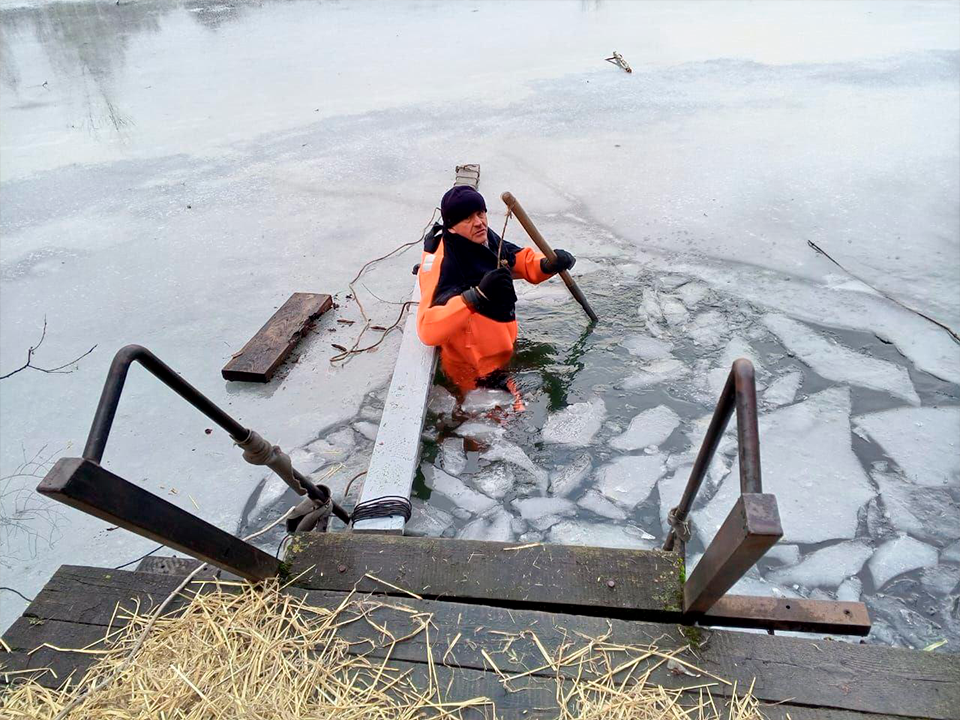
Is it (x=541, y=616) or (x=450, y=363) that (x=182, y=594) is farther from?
(x=450, y=363)

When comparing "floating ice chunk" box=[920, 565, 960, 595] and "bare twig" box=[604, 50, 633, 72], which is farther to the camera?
"bare twig" box=[604, 50, 633, 72]

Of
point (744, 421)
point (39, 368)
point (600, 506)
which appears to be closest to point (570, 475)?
point (600, 506)

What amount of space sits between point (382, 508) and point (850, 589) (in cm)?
199

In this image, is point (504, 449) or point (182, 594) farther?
point (504, 449)

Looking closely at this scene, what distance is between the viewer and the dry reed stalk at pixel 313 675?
1769mm

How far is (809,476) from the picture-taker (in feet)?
10.2

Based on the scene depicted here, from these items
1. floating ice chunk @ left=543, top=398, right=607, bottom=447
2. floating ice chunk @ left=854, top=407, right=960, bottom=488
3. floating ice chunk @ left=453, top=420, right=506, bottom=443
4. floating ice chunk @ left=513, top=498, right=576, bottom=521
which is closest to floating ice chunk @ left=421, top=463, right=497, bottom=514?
floating ice chunk @ left=513, top=498, right=576, bottom=521

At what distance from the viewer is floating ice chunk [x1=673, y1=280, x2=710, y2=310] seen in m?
4.36

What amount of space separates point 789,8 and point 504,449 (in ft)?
36.7

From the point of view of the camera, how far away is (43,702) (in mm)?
1874

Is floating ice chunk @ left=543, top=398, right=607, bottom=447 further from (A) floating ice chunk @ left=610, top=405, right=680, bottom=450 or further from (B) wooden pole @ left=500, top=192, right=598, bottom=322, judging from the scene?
(B) wooden pole @ left=500, top=192, right=598, bottom=322

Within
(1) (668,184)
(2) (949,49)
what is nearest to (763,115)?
(1) (668,184)

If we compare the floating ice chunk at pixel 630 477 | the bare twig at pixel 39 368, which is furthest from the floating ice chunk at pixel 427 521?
the bare twig at pixel 39 368

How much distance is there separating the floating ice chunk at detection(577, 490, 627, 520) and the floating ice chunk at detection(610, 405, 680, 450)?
374 millimetres
